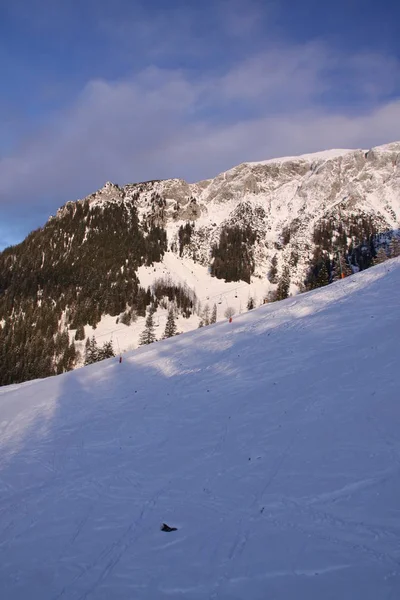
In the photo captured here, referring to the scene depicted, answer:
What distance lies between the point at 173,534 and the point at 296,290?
586 feet

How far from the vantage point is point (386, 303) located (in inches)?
891

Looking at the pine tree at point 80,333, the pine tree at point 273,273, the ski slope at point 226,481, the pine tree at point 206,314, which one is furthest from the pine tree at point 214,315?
the ski slope at point 226,481

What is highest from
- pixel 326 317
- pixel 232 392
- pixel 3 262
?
pixel 3 262

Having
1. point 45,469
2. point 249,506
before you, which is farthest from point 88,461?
point 249,506

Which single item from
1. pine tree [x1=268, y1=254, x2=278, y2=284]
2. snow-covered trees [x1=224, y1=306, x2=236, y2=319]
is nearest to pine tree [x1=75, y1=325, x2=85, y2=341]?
snow-covered trees [x1=224, y1=306, x2=236, y2=319]

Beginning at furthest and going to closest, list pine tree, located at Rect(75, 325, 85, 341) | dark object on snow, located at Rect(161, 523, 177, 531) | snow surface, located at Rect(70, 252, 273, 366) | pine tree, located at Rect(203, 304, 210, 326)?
pine tree, located at Rect(203, 304, 210, 326)
snow surface, located at Rect(70, 252, 273, 366)
pine tree, located at Rect(75, 325, 85, 341)
dark object on snow, located at Rect(161, 523, 177, 531)

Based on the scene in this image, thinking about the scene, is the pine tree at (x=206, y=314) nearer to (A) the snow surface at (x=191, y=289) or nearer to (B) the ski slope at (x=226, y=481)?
(A) the snow surface at (x=191, y=289)

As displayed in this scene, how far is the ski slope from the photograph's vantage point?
287 inches

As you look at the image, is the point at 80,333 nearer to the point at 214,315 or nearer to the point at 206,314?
the point at 206,314

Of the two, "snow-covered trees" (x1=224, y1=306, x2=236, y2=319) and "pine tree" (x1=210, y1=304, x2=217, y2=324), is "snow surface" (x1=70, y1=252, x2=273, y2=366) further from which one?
"pine tree" (x1=210, y1=304, x2=217, y2=324)

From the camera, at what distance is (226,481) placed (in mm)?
10641

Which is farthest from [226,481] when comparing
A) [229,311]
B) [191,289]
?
[191,289]

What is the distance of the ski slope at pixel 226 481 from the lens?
7301 millimetres

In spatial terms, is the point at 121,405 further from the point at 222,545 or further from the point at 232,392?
the point at 222,545
